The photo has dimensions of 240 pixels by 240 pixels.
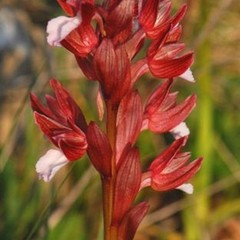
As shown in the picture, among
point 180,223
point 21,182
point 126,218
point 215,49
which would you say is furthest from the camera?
point 215,49

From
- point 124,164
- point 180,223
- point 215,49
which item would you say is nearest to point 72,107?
point 124,164

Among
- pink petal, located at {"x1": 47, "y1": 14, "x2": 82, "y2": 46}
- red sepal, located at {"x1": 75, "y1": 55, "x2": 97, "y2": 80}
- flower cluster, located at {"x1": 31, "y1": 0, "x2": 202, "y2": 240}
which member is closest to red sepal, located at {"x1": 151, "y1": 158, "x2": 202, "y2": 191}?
flower cluster, located at {"x1": 31, "y1": 0, "x2": 202, "y2": 240}

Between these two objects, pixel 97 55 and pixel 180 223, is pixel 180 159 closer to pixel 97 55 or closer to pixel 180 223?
pixel 97 55

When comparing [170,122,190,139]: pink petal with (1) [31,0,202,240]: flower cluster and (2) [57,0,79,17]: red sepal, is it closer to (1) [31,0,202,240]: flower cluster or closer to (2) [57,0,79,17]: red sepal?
(1) [31,0,202,240]: flower cluster

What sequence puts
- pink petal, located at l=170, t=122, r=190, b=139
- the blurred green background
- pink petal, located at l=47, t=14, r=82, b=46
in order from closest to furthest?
pink petal, located at l=47, t=14, r=82, b=46 → pink petal, located at l=170, t=122, r=190, b=139 → the blurred green background

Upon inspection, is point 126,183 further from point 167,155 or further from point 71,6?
point 71,6

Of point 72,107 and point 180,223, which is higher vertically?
point 72,107
